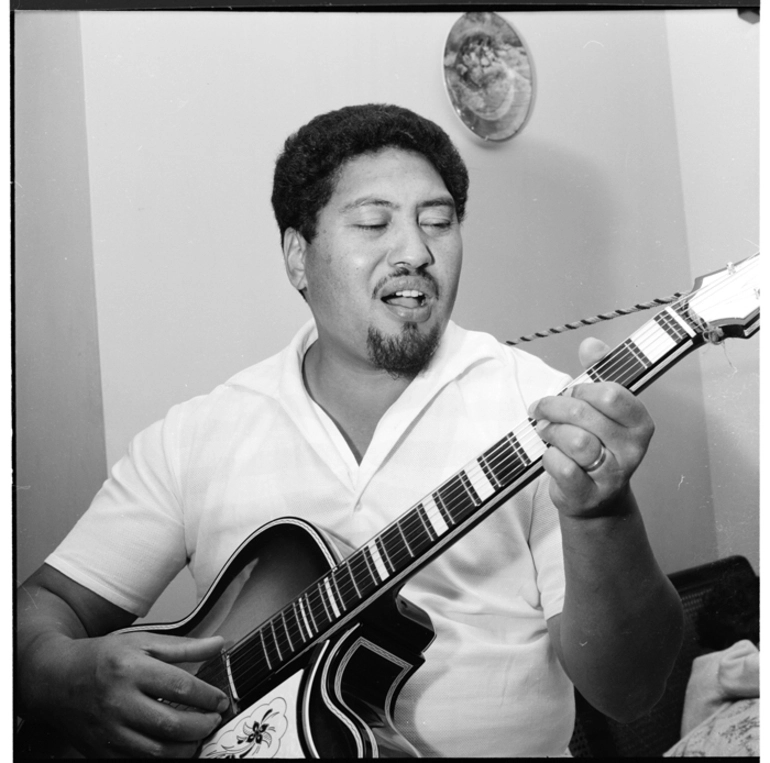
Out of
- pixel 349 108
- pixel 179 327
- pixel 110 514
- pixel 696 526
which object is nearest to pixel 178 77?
pixel 349 108

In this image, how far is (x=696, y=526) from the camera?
119cm

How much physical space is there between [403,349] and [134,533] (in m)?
0.44

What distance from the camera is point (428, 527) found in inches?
42.7

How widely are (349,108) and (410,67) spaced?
104 mm

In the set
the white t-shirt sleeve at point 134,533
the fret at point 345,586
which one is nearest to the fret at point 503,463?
the fret at point 345,586

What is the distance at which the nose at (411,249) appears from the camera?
116cm

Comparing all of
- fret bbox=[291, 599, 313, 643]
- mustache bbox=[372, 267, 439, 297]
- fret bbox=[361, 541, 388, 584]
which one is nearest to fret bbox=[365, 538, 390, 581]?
fret bbox=[361, 541, 388, 584]

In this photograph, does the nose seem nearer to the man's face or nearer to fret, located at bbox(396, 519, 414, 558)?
the man's face

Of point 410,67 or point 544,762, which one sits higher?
point 410,67

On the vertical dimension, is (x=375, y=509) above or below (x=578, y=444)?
below

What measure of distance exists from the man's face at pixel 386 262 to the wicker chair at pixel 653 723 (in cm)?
47

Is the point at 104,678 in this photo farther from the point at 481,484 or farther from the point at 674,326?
the point at 674,326

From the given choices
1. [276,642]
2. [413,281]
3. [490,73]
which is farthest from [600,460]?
[490,73]

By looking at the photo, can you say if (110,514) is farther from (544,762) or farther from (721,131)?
(721,131)
